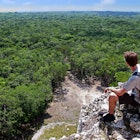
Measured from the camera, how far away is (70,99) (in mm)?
46500

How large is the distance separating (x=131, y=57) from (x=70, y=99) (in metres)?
36.9

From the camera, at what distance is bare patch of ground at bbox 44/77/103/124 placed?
39.7m

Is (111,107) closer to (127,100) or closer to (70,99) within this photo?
(127,100)

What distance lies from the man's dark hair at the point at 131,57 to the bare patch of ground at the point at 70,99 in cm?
2730

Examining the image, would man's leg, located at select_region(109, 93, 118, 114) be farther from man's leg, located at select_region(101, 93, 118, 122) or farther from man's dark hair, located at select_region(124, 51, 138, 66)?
man's dark hair, located at select_region(124, 51, 138, 66)

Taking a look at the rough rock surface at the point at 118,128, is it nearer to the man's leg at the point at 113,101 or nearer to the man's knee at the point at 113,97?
the man's leg at the point at 113,101

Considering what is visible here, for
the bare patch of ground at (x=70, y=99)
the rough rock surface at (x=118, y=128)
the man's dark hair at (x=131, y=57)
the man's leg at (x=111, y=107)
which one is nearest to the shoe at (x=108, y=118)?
the man's leg at (x=111, y=107)

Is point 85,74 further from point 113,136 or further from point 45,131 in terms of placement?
point 113,136

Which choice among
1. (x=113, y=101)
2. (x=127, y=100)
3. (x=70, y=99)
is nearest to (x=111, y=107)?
(x=113, y=101)

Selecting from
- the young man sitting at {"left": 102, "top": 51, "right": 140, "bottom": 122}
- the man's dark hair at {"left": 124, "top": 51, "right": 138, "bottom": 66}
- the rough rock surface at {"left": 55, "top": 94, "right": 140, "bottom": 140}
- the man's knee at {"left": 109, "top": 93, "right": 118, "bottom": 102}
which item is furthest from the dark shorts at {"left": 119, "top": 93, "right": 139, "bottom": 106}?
the man's dark hair at {"left": 124, "top": 51, "right": 138, "bottom": 66}

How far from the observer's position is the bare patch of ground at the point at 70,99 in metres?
39.7

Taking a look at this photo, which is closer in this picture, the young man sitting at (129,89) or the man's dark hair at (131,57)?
the man's dark hair at (131,57)

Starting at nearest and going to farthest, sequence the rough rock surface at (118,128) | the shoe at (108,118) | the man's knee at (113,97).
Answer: the rough rock surface at (118,128)
the man's knee at (113,97)
the shoe at (108,118)

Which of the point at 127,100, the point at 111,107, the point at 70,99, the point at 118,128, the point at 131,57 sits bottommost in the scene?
the point at 70,99
